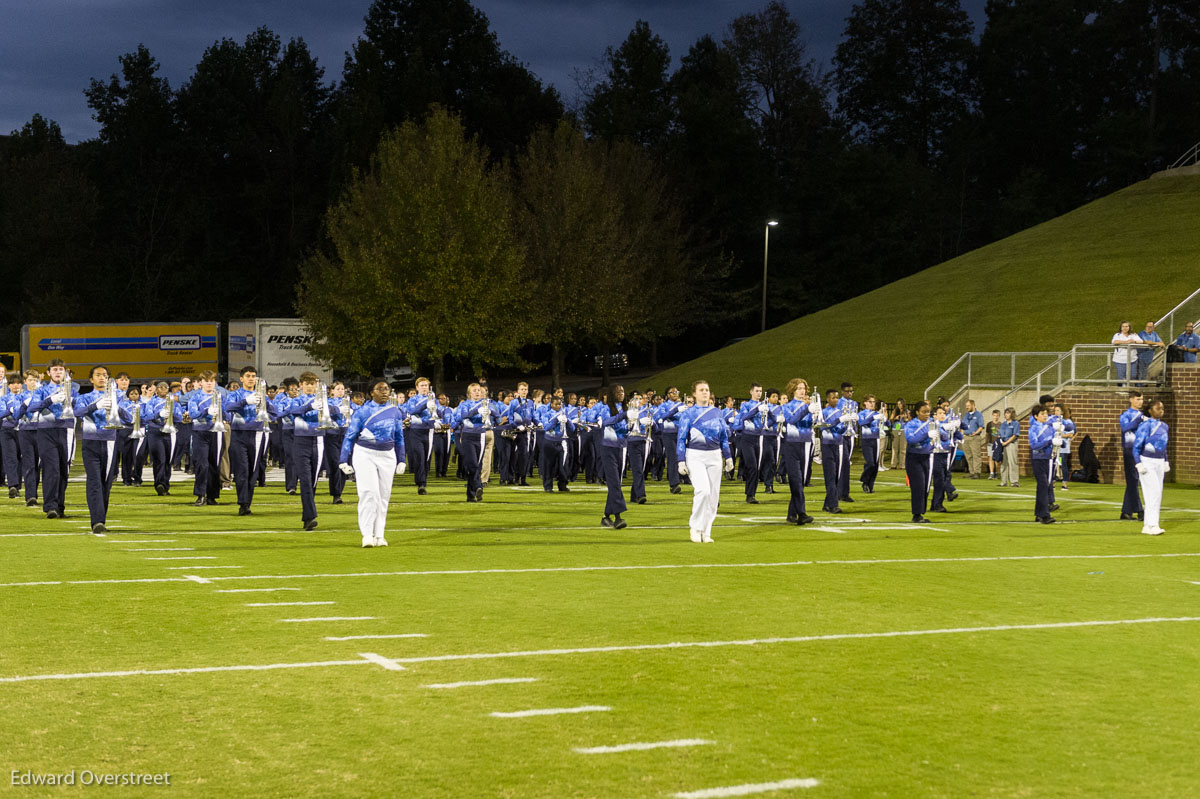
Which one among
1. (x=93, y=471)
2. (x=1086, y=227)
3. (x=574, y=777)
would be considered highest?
(x=1086, y=227)

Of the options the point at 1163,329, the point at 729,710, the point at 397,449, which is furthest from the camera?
the point at 1163,329

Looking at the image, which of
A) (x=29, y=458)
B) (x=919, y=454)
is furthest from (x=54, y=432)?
(x=919, y=454)

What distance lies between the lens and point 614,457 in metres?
17.5

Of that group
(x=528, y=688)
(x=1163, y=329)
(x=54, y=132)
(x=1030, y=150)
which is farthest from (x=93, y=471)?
(x=54, y=132)

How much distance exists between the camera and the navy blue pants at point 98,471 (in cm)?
1458

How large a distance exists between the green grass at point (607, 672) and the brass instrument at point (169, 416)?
9.30m

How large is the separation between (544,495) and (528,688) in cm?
1569

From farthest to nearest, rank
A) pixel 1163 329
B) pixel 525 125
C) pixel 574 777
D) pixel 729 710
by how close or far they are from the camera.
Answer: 1. pixel 525 125
2. pixel 1163 329
3. pixel 729 710
4. pixel 574 777

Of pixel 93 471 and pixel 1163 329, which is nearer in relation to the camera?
pixel 93 471

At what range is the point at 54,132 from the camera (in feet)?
290

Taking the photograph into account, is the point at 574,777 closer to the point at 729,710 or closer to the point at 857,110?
the point at 729,710

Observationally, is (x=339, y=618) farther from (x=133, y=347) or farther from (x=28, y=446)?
(x=133, y=347)

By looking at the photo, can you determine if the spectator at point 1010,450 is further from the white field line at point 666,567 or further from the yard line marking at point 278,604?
the yard line marking at point 278,604

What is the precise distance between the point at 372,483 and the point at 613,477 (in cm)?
398
